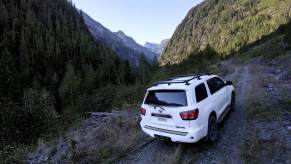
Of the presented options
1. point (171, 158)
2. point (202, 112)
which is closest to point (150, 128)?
point (171, 158)

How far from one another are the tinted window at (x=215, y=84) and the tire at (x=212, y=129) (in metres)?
0.85

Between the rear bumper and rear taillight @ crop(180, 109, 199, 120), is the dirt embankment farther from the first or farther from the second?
rear taillight @ crop(180, 109, 199, 120)

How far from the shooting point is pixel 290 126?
6.73 meters

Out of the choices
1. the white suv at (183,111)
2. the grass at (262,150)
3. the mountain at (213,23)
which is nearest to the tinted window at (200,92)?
the white suv at (183,111)

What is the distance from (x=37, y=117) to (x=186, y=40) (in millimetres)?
165857

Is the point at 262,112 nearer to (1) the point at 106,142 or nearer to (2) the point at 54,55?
(1) the point at 106,142

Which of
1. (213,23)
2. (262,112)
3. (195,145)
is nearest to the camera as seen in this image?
(195,145)

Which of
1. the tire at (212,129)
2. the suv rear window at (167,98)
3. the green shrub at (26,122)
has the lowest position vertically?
the green shrub at (26,122)

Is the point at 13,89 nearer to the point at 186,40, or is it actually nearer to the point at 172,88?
the point at 172,88

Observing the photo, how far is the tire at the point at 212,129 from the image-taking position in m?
6.10

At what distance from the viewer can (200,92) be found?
6.07 meters

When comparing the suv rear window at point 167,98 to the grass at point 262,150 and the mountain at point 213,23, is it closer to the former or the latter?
the grass at point 262,150

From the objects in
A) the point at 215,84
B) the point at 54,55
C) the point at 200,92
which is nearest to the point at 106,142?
the point at 200,92

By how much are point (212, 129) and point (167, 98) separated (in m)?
1.57
